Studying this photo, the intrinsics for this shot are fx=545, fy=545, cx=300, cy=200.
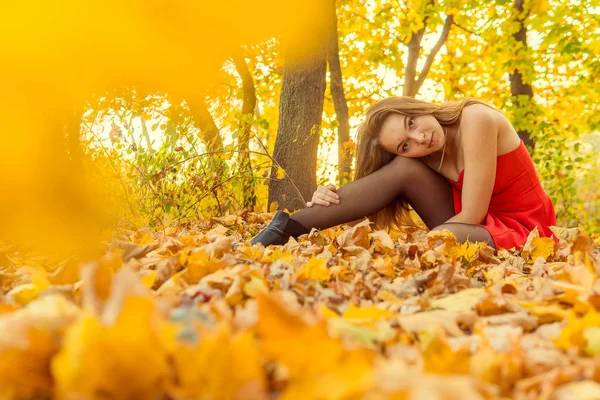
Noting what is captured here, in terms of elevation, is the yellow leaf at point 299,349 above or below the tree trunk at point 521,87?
below

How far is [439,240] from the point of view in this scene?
2.24 metres

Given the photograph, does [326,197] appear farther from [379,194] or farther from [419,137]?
[419,137]

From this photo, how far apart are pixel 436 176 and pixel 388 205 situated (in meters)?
0.31

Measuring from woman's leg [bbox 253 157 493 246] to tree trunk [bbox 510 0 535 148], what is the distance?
15.4ft

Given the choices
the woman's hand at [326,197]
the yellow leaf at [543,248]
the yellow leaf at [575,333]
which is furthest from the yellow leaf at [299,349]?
the woman's hand at [326,197]

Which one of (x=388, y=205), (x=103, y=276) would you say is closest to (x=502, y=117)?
(x=388, y=205)

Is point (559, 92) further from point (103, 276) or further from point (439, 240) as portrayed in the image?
point (103, 276)

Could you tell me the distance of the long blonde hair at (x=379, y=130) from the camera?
9.55ft

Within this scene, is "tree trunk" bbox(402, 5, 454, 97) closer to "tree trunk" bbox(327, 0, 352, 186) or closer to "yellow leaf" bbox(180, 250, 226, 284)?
"tree trunk" bbox(327, 0, 352, 186)

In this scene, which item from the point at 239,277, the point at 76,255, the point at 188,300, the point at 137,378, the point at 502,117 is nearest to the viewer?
the point at 137,378

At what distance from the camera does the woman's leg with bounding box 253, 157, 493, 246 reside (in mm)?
2838

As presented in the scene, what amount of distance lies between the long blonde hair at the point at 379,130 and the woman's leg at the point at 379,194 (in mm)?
151

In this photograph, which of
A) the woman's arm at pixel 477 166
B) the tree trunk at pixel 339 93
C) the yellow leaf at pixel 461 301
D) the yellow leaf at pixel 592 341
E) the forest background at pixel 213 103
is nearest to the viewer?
the yellow leaf at pixel 592 341

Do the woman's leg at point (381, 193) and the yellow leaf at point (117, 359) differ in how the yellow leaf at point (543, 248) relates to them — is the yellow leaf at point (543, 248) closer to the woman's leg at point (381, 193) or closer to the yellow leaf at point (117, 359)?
the woman's leg at point (381, 193)
